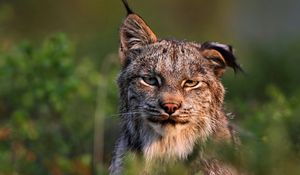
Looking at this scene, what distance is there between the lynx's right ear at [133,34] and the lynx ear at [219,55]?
43cm

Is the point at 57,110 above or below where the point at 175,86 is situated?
above

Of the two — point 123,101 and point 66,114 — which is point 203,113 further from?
point 66,114

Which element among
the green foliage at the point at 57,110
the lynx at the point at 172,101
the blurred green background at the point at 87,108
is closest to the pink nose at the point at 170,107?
the lynx at the point at 172,101

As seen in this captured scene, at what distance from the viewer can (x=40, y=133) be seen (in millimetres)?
12758

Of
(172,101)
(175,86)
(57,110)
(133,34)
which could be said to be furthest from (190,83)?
(57,110)

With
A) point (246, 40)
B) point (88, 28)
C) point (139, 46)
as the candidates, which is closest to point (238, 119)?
point (139, 46)

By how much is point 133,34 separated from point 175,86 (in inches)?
34.7

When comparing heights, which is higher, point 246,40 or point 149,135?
point 246,40

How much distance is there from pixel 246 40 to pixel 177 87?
12.9 metres

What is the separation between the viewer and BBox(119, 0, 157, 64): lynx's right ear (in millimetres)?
9344

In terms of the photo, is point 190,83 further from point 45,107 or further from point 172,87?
point 45,107

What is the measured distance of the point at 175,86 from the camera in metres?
8.69

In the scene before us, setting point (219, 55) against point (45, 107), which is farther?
point (45, 107)

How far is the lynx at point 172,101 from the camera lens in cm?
854
